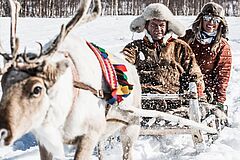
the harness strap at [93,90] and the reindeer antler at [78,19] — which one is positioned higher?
the reindeer antler at [78,19]

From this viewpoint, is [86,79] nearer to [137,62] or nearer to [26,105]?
[26,105]

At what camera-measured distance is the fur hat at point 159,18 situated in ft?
18.0

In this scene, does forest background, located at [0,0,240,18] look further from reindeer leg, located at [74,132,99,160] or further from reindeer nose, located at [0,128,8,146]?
reindeer nose, located at [0,128,8,146]

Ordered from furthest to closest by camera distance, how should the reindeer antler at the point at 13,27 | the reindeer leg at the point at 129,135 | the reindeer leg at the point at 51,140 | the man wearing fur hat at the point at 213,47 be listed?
the man wearing fur hat at the point at 213,47 → the reindeer leg at the point at 129,135 → the reindeer leg at the point at 51,140 → the reindeer antler at the point at 13,27

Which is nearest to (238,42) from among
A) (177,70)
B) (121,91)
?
(177,70)

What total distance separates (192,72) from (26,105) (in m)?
2.77

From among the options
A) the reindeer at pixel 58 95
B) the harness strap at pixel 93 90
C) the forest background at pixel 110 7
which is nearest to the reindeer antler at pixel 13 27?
the reindeer at pixel 58 95

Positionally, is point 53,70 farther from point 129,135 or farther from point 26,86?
point 129,135

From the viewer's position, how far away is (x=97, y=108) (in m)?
3.76

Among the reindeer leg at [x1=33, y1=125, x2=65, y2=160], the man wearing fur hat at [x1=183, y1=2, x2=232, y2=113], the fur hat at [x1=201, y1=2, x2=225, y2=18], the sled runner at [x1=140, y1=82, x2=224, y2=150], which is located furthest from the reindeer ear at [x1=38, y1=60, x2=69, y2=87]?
the fur hat at [x1=201, y1=2, x2=225, y2=18]

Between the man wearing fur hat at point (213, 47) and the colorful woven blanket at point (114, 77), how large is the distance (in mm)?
2025

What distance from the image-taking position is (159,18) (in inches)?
216

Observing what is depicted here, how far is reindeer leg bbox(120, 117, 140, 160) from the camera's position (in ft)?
15.7

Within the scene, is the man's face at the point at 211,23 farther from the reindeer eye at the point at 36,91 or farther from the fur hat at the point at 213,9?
the reindeer eye at the point at 36,91
